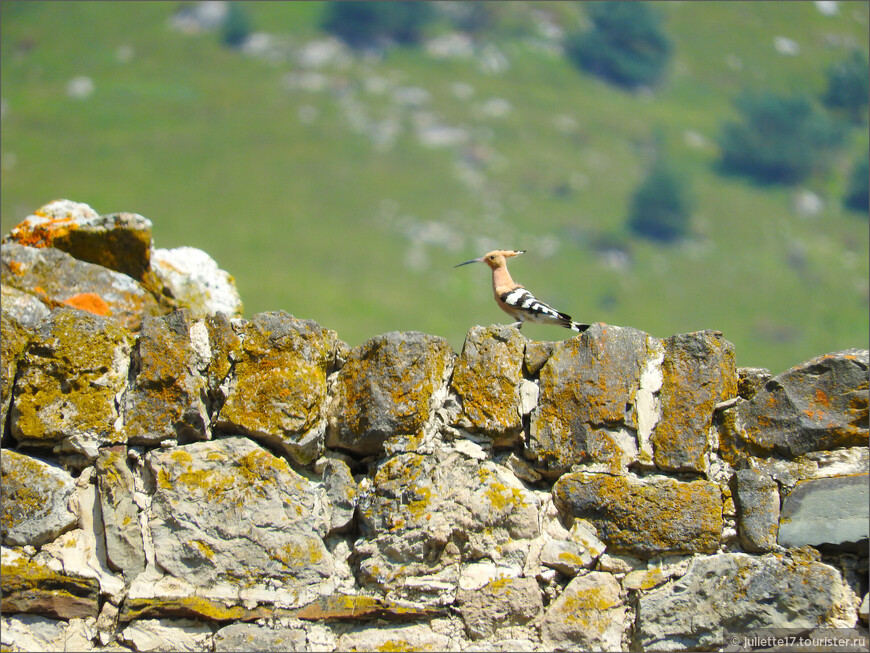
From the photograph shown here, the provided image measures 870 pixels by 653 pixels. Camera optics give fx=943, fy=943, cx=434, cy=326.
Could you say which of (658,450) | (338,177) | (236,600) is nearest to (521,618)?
(658,450)

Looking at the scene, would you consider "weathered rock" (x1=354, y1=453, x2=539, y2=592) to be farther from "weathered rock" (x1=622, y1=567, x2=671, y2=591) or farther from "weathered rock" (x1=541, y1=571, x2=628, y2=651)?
"weathered rock" (x1=622, y1=567, x2=671, y2=591)

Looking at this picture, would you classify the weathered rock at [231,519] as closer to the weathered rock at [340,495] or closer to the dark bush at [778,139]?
the weathered rock at [340,495]

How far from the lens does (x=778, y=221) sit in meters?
130

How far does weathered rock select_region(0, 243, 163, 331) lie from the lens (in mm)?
6074

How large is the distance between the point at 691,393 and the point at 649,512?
0.72 m

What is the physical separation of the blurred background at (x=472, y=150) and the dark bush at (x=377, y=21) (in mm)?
573

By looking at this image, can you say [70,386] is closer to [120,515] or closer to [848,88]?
[120,515]

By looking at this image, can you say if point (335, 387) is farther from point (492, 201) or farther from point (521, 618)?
point (492, 201)

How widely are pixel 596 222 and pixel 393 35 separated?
71309 millimetres

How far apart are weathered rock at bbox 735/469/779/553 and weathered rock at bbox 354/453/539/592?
1087mm

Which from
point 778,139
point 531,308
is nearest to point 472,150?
point 778,139

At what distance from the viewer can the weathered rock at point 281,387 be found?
17.1ft

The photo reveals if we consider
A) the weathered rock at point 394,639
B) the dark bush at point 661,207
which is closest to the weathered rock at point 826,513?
the weathered rock at point 394,639

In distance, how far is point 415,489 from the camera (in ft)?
16.7
